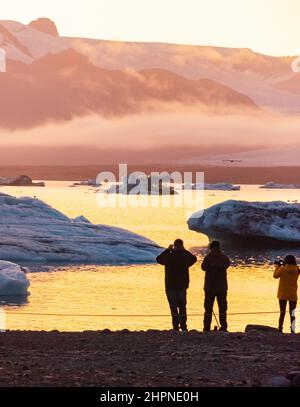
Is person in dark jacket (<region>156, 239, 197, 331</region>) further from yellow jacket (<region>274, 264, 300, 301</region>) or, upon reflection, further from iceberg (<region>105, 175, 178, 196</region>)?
iceberg (<region>105, 175, 178, 196</region>)

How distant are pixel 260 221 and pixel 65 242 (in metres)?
14.9

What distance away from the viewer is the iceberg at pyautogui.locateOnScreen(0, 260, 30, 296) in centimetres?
3009

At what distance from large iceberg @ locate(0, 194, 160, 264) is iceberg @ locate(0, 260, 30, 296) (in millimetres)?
10688

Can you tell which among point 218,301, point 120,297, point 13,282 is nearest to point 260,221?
point 120,297

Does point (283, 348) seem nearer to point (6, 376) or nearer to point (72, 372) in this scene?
point (72, 372)

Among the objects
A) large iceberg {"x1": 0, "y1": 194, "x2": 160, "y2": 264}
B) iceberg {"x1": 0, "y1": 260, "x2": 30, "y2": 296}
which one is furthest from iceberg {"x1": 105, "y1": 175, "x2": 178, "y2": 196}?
iceberg {"x1": 0, "y1": 260, "x2": 30, "y2": 296}

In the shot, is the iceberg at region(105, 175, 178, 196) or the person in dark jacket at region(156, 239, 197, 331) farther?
the iceberg at region(105, 175, 178, 196)

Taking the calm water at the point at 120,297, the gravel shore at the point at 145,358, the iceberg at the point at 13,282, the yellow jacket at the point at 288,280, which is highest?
the yellow jacket at the point at 288,280

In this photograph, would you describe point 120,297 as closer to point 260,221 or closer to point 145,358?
point 145,358

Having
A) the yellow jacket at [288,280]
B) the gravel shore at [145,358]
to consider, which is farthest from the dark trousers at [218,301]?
the yellow jacket at [288,280]

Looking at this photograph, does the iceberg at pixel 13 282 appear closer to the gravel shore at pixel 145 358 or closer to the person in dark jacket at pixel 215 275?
the gravel shore at pixel 145 358

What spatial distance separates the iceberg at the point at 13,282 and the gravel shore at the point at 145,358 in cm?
1412

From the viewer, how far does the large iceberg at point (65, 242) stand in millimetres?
42719

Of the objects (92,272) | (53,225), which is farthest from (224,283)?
(53,225)
